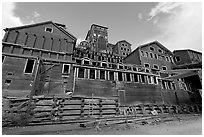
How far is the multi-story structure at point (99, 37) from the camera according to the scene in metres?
40.2

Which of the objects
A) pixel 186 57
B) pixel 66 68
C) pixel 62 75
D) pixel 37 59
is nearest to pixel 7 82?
pixel 37 59

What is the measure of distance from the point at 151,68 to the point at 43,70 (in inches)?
841

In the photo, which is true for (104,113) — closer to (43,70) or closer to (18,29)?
(43,70)

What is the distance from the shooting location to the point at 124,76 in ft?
54.7

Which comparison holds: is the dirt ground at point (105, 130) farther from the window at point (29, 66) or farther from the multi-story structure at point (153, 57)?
the multi-story structure at point (153, 57)

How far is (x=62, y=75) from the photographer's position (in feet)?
54.3

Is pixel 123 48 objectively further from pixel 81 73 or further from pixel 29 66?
pixel 29 66

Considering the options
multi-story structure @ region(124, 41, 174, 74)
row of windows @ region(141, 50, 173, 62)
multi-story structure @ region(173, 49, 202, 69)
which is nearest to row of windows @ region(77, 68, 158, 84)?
multi-story structure @ region(124, 41, 174, 74)

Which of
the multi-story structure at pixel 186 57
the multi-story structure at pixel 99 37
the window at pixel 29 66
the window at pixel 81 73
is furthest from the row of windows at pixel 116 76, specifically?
the multi-story structure at pixel 99 37

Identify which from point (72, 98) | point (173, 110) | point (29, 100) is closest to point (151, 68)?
point (173, 110)

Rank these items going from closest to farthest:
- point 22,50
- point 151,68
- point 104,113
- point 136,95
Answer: point 104,113
point 136,95
point 22,50
point 151,68

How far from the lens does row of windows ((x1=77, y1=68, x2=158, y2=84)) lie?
15.4m

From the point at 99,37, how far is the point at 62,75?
29567 mm

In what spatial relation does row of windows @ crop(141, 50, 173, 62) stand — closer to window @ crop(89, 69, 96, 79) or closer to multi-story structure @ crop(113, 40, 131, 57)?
multi-story structure @ crop(113, 40, 131, 57)
